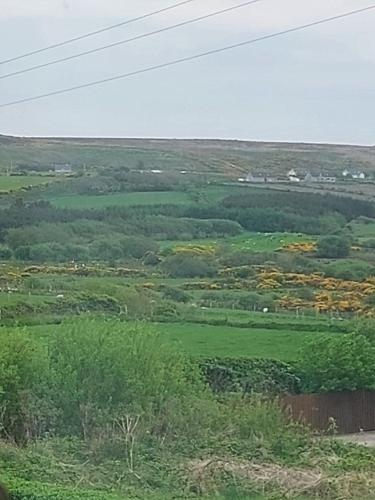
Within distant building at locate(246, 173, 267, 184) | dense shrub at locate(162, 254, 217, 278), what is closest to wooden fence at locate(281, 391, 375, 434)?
dense shrub at locate(162, 254, 217, 278)

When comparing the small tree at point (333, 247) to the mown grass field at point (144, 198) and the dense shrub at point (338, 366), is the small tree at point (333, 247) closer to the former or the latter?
the mown grass field at point (144, 198)

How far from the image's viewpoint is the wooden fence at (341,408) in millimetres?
36125

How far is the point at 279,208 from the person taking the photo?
41562mm

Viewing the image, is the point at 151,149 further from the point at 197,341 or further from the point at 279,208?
the point at 197,341

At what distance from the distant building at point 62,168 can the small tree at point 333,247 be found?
30.0ft

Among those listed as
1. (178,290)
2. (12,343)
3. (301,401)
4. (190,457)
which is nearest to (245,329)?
(178,290)

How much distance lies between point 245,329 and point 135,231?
5059 millimetres

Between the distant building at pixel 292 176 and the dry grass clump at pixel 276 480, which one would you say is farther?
the distant building at pixel 292 176

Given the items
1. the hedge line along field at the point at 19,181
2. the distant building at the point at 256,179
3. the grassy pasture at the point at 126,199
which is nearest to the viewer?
the hedge line along field at the point at 19,181

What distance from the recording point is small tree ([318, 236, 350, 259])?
41938 mm

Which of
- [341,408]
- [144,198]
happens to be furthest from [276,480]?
[144,198]

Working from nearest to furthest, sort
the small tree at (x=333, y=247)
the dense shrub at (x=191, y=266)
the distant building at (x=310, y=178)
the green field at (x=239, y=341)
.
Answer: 1. the green field at (x=239, y=341)
2. the dense shrub at (x=191, y=266)
3. the small tree at (x=333, y=247)
4. the distant building at (x=310, y=178)

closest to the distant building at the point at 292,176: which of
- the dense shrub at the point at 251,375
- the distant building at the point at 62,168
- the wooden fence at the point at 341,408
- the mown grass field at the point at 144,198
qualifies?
the mown grass field at the point at 144,198

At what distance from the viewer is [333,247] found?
41969mm
